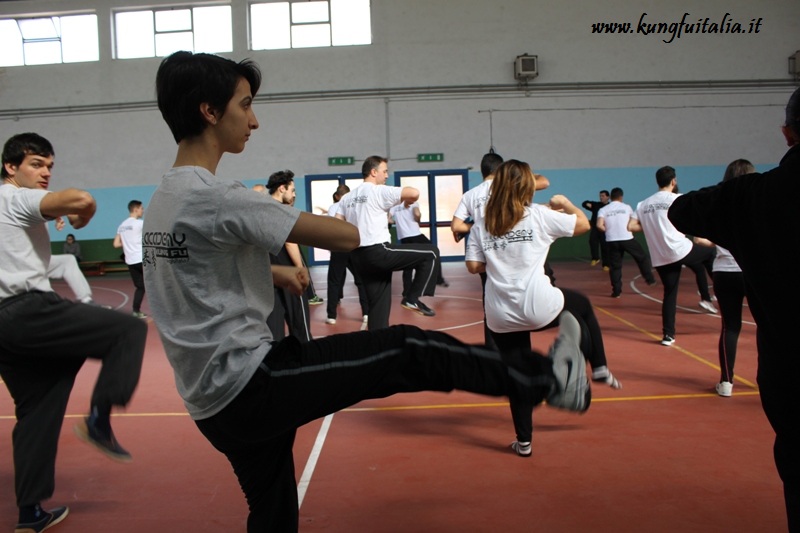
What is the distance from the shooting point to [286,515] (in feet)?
6.95

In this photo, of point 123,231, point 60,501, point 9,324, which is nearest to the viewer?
point 9,324

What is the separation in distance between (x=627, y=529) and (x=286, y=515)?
1549 mm

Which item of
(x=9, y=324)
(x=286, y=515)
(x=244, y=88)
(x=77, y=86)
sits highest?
(x=77, y=86)

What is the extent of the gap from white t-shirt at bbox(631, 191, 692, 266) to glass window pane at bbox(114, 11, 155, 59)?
15300 millimetres

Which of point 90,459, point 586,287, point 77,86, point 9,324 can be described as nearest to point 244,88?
point 9,324

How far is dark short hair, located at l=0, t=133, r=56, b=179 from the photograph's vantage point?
2.85 metres

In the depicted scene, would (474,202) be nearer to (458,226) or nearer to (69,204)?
(458,226)

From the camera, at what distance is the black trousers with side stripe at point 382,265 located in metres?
5.61

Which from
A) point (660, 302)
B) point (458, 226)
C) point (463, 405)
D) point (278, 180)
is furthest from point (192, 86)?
point (660, 302)

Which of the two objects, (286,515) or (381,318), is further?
(381,318)

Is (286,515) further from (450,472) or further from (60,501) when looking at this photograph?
Answer: (60,501)

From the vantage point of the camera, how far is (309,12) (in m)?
17.2

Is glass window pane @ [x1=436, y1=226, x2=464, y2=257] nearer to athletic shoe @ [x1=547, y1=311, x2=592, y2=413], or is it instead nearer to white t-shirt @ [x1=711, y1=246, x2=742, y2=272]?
white t-shirt @ [x1=711, y1=246, x2=742, y2=272]

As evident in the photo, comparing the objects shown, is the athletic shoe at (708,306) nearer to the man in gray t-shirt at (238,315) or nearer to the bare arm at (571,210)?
the bare arm at (571,210)
